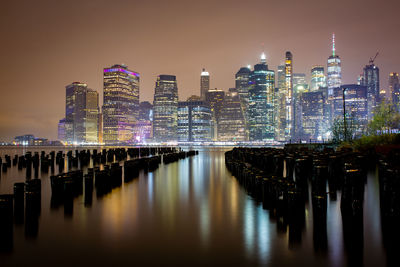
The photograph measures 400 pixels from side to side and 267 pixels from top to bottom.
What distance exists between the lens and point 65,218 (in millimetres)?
10766

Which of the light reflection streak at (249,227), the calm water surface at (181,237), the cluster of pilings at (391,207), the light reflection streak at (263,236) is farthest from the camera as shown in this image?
the cluster of pilings at (391,207)

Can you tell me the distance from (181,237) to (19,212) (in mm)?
5895

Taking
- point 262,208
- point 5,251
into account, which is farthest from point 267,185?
point 5,251

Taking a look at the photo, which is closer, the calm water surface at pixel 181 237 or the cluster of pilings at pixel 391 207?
the calm water surface at pixel 181 237

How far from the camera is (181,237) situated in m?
8.50

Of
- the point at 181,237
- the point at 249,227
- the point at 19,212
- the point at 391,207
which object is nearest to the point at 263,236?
the point at 249,227

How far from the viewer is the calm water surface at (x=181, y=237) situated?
6883 millimetres

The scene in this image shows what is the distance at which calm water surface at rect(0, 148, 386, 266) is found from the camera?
6883 mm

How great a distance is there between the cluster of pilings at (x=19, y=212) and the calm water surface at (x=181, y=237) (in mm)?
183

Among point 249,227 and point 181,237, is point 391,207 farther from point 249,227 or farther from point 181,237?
point 181,237

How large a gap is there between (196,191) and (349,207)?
27.0 ft

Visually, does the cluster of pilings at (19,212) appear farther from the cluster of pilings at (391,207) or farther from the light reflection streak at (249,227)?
the cluster of pilings at (391,207)

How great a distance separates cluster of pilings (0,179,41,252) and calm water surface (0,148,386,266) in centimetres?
18

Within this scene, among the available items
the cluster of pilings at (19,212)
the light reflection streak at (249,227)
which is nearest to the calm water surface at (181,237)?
the light reflection streak at (249,227)
